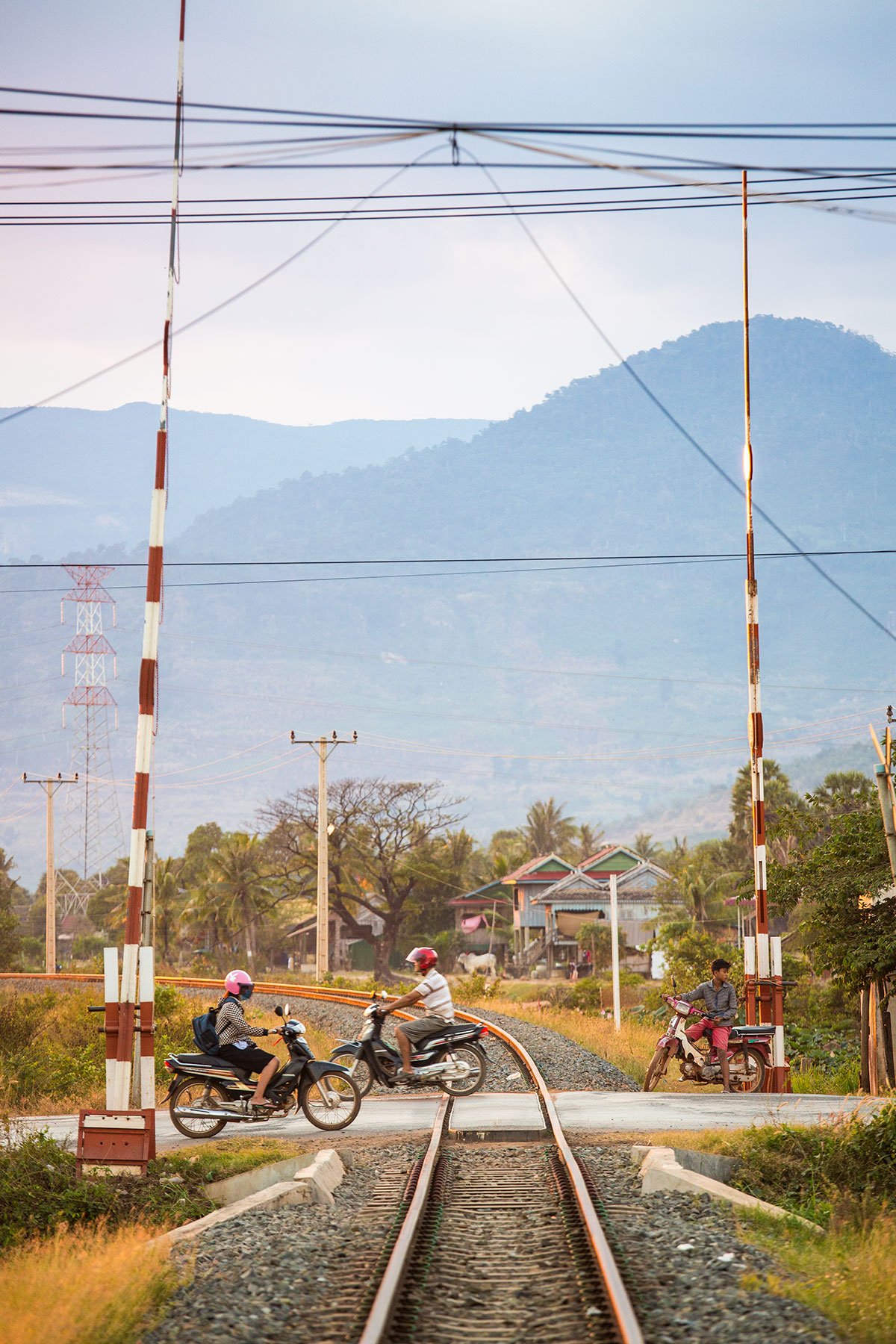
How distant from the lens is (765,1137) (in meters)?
13.0

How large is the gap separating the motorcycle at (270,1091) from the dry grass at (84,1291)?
5022mm

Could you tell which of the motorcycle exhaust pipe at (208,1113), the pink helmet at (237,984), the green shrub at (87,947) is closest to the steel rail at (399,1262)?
the motorcycle exhaust pipe at (208,1113)

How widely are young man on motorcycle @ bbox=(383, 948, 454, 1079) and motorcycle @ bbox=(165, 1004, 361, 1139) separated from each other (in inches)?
51.8

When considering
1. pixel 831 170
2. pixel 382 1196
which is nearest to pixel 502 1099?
pixel 382 1196

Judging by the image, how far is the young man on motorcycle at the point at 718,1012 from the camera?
1811 cm

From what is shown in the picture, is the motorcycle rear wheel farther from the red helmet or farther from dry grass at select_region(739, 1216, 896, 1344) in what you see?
dry grass at select_region(739, 1216, 896, 1344)

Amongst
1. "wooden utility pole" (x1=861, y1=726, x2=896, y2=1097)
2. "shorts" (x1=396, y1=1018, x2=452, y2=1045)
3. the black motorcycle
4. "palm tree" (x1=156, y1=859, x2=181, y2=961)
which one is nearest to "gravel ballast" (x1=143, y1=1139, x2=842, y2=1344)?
the black motorcycle

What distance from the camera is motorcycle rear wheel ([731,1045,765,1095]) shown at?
1895 centimetres

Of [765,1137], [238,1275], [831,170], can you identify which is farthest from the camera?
[831,170]

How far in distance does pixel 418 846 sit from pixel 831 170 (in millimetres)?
66580

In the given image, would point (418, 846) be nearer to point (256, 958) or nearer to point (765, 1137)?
point (256, 958)

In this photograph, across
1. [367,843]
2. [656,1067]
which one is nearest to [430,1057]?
[656,1067]

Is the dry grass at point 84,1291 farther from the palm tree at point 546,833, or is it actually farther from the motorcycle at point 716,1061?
the palm tree at point 546,833

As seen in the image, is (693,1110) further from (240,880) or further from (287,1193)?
(240,880)
